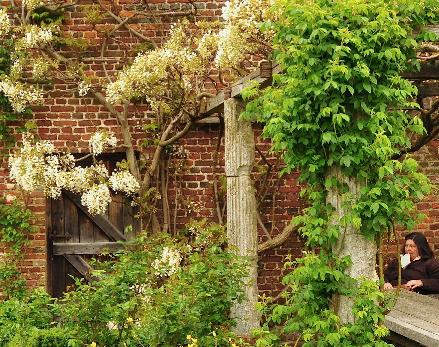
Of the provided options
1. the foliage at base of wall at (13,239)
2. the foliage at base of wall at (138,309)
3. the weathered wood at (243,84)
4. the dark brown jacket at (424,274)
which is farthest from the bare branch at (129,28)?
the dark brown jacket at (424,274)

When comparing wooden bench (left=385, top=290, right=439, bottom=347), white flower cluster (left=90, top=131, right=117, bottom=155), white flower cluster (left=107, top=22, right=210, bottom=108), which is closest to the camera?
wooden bench (left=385, top=290, right=439, bottom=347)

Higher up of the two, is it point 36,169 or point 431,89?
point 431,89

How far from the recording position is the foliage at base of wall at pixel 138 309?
6.98m

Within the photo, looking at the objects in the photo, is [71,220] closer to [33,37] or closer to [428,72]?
[33,37]

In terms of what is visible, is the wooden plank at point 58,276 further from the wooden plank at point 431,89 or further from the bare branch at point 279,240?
the wooden plank at point 431,89

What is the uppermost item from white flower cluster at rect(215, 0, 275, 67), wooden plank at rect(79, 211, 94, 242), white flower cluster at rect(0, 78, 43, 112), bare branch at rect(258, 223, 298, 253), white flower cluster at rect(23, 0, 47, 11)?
white flower cluster at rect(23, 0, 47, 11)

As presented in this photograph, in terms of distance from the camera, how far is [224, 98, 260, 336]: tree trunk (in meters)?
8.19

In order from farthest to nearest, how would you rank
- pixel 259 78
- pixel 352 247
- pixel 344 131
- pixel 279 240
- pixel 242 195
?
pixel 279 240 → pixel 242 195 → pixel 259 78 → pixel 352 247 → pixel 344 131

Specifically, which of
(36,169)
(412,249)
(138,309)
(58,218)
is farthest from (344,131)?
(58,218)

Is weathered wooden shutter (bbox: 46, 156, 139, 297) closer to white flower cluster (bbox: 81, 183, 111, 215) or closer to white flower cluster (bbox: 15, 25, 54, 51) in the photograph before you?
white flower cluster (bbox: 81, 183, 111, 215)

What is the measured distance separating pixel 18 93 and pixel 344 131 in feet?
14.9

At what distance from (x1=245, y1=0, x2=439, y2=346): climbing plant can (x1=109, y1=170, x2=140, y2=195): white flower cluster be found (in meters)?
3.26

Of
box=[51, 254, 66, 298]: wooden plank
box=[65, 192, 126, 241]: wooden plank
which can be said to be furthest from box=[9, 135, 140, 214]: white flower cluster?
box=[51, 254, 66, 298]: wooden plank

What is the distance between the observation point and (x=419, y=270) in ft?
30.5
